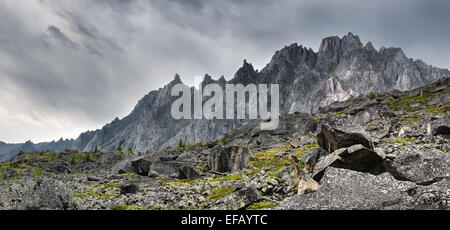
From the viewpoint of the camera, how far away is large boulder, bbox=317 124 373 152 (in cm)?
2379

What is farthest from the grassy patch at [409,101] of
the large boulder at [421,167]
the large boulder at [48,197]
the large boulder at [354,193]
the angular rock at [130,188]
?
the large boulder at [48,197]

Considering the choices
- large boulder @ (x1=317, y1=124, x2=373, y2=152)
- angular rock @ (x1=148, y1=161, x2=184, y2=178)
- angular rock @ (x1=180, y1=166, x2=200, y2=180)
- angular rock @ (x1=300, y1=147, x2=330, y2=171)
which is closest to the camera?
large boulder @ (x1=317, y1=124, x2=373, y2=152)

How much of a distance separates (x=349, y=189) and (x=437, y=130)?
31897 millimetres

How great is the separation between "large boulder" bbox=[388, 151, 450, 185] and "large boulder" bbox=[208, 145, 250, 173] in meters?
30.4

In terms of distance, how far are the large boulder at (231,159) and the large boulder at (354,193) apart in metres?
31.1

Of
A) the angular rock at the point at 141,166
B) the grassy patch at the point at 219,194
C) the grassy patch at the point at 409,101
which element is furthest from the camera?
the grassy patch at the point at 409,101

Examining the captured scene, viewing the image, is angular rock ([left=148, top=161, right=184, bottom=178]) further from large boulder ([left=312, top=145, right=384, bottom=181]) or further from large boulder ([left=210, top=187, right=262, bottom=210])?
large boulder ([left=312, top=145, right=384, bottom=181])

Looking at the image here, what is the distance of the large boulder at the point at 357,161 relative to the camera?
51.3 feet

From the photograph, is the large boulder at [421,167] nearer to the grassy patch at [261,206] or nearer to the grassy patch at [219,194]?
the grassy patch at [261,206]

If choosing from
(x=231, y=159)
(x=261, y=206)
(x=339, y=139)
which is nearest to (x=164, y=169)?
(x=231, y=159)

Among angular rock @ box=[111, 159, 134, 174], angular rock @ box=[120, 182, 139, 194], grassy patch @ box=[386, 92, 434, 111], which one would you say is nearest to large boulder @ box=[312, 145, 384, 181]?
angular rock @ box=[120, 182, 139, 194]

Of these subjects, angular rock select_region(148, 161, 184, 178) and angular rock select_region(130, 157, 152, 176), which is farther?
angular rock select_region(130, 157, 152, 176)

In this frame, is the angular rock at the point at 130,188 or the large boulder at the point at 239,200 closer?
the large boulder at the point at 239,200

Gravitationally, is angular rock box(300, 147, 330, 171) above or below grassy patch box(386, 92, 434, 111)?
below
